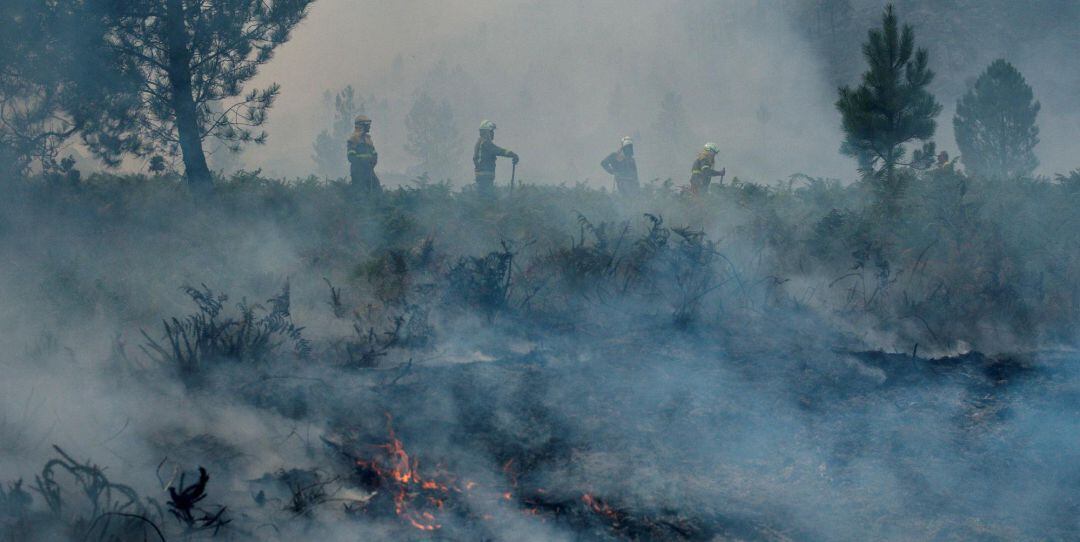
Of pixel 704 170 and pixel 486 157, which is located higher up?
pixel 486 157

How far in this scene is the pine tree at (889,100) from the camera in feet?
35.1

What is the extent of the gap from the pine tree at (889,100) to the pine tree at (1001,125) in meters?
9.41

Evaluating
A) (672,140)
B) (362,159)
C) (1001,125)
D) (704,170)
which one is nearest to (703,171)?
(704,170)

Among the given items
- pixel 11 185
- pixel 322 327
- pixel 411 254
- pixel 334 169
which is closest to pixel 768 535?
pixel 322 327

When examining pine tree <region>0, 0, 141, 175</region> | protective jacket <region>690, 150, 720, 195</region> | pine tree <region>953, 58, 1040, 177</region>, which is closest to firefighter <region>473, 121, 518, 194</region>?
protective jacket <region>690, 150, 720, 195</region>

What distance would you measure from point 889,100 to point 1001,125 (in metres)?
10.8

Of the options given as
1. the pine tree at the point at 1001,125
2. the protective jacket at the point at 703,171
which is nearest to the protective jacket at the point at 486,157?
the protective jacket at the point at 703,171

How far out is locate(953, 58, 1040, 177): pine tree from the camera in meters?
19.1

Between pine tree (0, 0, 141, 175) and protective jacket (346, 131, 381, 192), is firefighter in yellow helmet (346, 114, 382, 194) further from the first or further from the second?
pine tree (0, 0, 141, 175)

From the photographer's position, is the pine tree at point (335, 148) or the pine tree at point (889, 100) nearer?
the pine tree at point (889, 100)

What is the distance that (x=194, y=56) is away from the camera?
10.1 meters

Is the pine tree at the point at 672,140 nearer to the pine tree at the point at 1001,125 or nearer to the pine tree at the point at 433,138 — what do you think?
the pine tree at the point at 433,138

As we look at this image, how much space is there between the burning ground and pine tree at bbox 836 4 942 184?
198cm

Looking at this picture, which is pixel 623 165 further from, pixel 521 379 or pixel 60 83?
pixel 521 379
